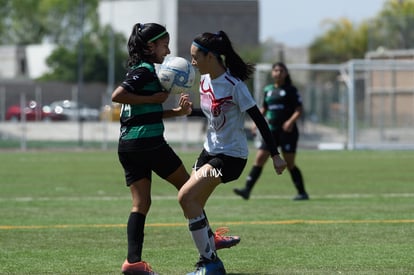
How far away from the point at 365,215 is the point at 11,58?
93.0 m

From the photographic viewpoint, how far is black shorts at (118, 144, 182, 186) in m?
8.76

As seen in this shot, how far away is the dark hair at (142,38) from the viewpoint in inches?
342

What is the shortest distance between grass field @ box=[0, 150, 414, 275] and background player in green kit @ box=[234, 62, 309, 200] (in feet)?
1.28

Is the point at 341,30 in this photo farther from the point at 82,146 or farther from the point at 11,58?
the point at 82,146

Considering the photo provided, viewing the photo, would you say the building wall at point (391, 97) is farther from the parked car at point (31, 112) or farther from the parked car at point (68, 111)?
the parked car at point (68, 111)

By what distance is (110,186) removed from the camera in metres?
20.1

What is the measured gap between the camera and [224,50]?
8883mm

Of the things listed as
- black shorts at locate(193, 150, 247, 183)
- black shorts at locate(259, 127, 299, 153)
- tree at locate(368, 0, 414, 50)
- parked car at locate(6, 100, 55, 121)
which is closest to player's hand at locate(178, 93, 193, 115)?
black shorts at locate(193, 150, 247, 183)

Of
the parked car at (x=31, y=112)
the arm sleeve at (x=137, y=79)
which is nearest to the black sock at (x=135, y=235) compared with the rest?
the arm sleeve at (x=137, y=79)

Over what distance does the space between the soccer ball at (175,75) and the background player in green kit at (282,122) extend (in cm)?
757

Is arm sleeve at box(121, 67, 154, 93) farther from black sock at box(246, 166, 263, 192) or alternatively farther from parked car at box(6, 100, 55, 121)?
parked car at box(6, 100, 55, 121)

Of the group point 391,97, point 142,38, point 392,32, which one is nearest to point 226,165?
point 142,38

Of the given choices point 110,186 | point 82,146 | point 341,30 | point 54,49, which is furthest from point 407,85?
point 54,49

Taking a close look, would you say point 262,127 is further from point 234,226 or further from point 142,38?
point 234,226
